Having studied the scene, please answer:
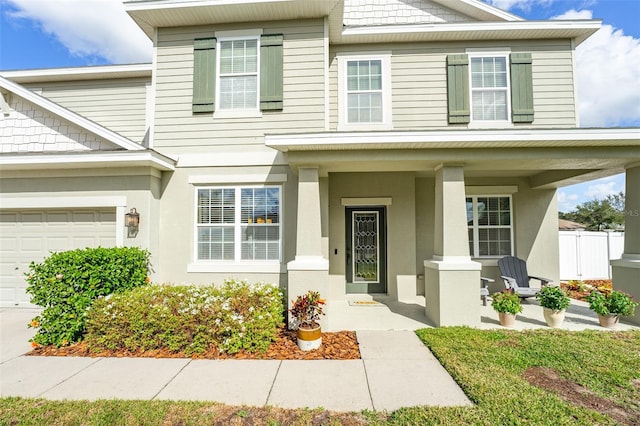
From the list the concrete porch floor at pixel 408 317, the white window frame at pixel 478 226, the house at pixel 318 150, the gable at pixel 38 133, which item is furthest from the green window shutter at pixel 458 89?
the gable at pixel 38 133

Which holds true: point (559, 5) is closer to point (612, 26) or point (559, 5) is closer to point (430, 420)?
point (612, 26)

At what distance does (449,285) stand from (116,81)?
10112mm

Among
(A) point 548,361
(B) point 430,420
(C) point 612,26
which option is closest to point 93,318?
(B) point 430,420

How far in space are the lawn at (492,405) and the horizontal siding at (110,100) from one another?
284 inches

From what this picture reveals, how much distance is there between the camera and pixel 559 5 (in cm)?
926

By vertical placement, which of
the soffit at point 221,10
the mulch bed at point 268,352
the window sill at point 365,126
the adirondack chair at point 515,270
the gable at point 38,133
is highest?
the soffit at point 221,10

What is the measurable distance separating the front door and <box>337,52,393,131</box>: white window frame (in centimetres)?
207

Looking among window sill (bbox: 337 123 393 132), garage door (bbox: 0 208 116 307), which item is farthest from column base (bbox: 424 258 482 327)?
garage door (bbox: 0 208 116 307)

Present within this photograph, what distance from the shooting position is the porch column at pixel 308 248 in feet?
17.6

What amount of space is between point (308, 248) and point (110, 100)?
25.0 ft

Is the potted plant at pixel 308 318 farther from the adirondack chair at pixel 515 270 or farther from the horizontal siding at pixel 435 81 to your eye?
the adirondack chair at pixel 515 270

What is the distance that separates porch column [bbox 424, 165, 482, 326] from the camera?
5438 millimetres

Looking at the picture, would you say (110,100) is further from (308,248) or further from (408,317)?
(408,317)

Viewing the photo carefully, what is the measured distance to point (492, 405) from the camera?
3.13 meters
